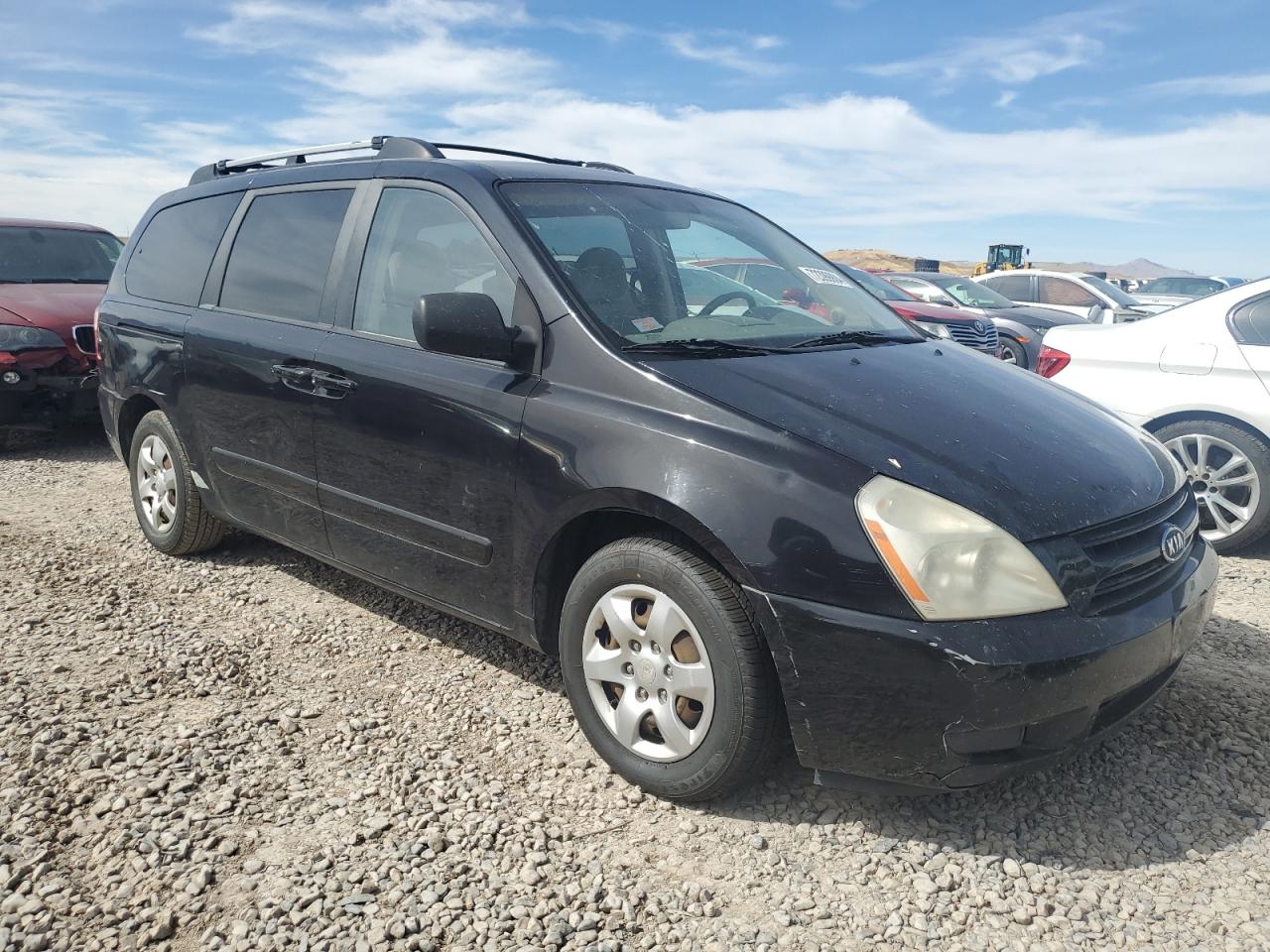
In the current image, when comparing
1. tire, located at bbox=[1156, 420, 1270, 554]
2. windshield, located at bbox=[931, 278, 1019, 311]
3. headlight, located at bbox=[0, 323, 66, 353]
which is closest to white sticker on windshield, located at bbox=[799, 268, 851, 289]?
tire, located at bbox=[1156, 420, 1270, 554]

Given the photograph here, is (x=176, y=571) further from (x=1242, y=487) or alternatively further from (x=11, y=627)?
(x=1242, y=487)

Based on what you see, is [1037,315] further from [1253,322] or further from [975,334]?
[1253,322]

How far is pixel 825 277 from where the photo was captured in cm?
401

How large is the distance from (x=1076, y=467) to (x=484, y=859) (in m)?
1.92

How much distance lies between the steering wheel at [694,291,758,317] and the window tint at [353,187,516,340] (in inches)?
27.8

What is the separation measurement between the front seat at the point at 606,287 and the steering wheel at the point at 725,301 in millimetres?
312

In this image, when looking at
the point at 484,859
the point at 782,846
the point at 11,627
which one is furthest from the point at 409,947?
the point at 11,627

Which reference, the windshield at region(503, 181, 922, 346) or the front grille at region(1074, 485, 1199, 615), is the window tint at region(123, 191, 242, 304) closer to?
the windshield at region(503, 181, 922, 346)

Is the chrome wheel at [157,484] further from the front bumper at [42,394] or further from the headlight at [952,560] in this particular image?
the headlight at [952,560]

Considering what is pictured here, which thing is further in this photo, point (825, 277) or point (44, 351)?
point (44, 351)

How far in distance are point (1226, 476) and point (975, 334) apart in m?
6.15

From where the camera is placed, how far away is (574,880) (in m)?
2.46

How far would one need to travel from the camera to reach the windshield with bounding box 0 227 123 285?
8398 millimetres

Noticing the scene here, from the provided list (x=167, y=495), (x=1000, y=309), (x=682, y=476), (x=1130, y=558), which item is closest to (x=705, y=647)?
(x=682, y=476)
